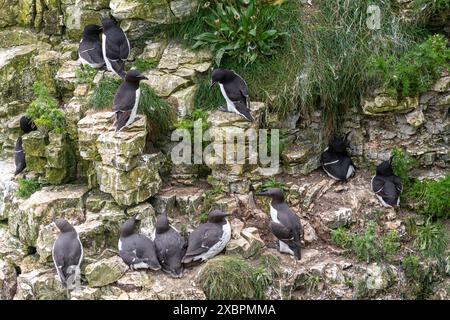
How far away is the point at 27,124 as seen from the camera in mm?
12359

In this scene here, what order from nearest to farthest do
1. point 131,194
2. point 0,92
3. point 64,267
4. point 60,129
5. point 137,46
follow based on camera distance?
point 64,267, point 131,194, point 60,129, point 137,46, point 0,92

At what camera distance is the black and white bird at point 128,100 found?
1097 cm

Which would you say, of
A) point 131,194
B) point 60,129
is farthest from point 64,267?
point 60,129

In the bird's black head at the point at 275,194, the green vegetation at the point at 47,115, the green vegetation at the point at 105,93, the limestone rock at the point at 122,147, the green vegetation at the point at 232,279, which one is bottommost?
the green vegetation at the point at 232,279

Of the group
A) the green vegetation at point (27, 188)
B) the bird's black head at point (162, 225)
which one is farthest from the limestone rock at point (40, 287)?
the green vegetation at point (27, 188)

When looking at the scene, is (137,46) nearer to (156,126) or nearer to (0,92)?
(156,126)

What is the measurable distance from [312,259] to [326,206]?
110 cm

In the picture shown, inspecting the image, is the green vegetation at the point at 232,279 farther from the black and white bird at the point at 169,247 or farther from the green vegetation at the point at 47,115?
the green vegetation at the point at 47,115

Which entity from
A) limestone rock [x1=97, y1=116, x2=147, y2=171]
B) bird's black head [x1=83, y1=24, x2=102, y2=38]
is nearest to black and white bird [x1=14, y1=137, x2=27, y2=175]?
limestone rock [x1=97, y1=116, x2=147, y2=171]

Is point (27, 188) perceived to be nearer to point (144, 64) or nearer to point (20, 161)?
point (20, 161)

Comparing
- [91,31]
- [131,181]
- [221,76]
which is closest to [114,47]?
[91,31]

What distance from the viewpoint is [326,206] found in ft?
38.1

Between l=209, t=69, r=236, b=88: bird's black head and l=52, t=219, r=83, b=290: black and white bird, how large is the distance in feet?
9.99

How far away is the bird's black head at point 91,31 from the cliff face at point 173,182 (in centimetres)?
45
